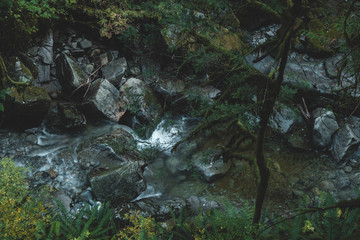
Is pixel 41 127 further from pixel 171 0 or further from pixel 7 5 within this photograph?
pixel 171 0

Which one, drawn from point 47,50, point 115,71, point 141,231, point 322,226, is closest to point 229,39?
point 115,71

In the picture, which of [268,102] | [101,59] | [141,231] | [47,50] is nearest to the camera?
[268,102]

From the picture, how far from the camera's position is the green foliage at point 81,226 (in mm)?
4035

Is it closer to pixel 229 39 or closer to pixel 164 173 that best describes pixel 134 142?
pixel 164 173

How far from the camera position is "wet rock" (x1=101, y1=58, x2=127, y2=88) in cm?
735

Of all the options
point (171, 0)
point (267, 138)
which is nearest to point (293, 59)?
point (267, 138)

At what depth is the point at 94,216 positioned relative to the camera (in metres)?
4.57

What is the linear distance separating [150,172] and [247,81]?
339 centimetres

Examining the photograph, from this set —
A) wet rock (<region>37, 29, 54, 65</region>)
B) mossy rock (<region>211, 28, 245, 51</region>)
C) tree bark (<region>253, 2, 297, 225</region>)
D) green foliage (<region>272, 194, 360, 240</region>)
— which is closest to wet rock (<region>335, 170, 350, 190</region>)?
green foliage (<region>272, 194, 360, 240</region>)

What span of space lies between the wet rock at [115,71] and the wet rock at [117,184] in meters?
2.81

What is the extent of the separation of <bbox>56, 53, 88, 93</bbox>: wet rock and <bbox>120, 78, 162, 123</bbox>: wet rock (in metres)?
1.20

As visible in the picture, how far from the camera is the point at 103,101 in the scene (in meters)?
6.79

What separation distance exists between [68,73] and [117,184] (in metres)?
3.44

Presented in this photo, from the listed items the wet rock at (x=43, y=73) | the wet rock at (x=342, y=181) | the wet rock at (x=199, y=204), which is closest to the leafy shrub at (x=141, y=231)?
the wet rock at (x=199, y=204)
